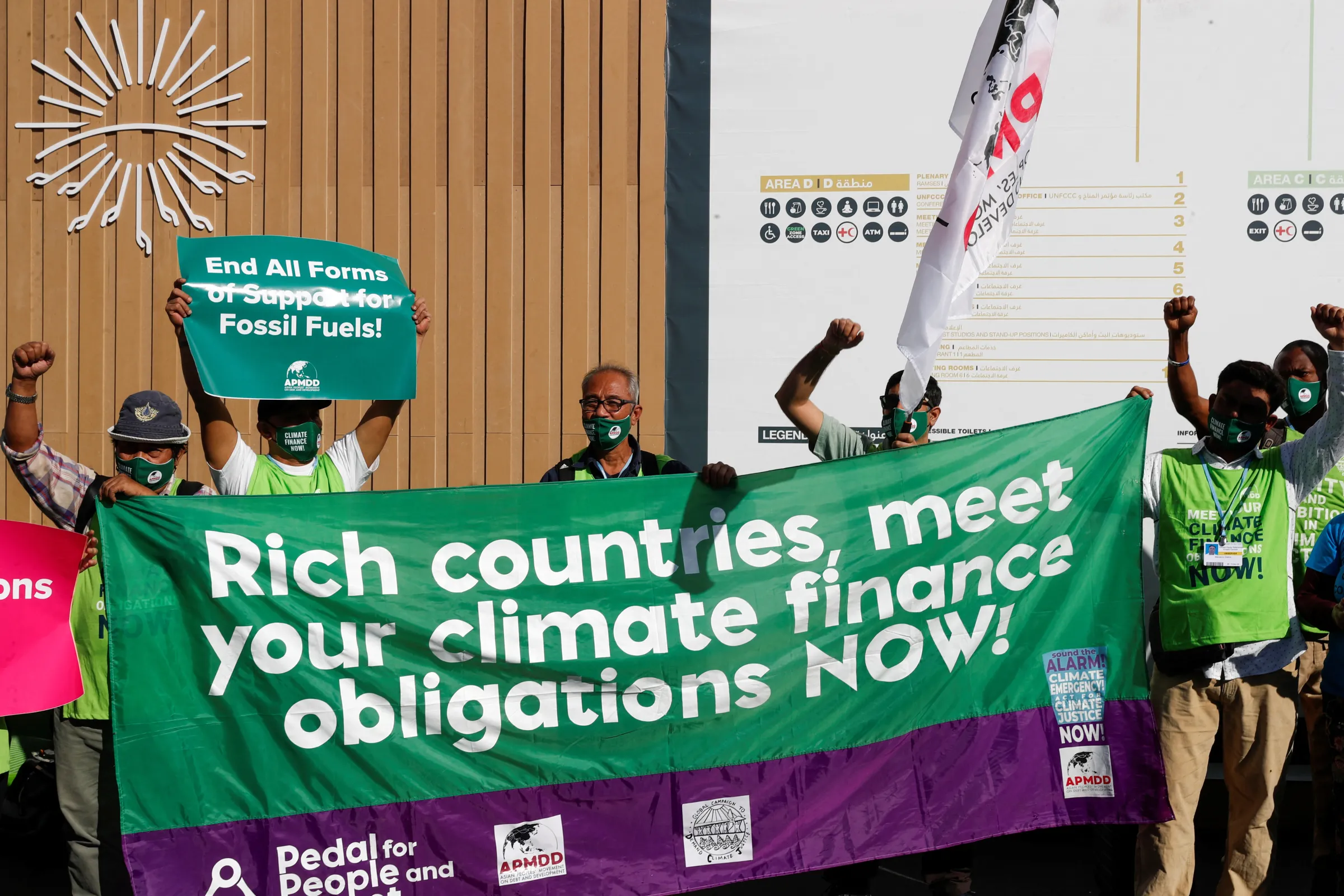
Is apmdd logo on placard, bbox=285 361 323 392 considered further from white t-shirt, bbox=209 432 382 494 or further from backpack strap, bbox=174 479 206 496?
backpack strap, bbox=174 479 206 496

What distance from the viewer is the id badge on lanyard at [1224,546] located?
424cm

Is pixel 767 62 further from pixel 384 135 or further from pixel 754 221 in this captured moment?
pixel 384 135

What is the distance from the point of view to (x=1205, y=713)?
14.2ft

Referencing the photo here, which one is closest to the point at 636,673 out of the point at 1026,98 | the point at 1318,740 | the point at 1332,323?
the point at 1026,98

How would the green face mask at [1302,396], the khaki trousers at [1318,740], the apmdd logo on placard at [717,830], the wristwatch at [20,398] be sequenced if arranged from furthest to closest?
1. the green face mask at [1302,396]
2. the khaki trousers at [1318,740]
3. the wristwatch at [20,398]
4. the apmdd logo on placard at [717,830]

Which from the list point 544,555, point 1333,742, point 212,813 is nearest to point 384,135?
point 544,555

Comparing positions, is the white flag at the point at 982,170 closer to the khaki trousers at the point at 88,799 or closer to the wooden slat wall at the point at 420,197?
the wooden slat wall at the point at 420,197

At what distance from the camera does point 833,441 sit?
177 inches

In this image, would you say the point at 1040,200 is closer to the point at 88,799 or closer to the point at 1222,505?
the point at 1222,505

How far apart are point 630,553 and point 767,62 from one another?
3229 mm

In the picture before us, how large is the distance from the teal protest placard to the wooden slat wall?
1.87 m

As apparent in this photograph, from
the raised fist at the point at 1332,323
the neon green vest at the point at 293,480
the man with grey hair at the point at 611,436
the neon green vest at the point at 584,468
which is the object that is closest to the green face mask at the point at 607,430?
the man with grey hair at the point at 611,436

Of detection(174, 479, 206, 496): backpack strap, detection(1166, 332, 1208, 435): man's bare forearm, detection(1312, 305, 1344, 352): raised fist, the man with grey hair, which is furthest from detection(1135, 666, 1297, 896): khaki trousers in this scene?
detection(174, 479, 206, 496): backpack strap

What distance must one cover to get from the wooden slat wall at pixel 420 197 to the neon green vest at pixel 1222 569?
106 inches
